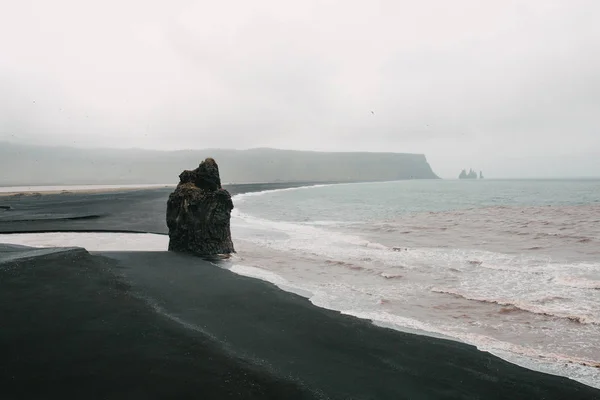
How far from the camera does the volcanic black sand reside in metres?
6.20

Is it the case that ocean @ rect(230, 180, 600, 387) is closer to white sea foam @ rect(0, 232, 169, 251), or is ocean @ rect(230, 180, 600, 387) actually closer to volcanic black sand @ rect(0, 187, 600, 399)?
volcanic black sand @ rect(0, 187, 600, 399)

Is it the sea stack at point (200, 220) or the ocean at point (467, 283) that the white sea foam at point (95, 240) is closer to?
the sea stack at point (200, 220)

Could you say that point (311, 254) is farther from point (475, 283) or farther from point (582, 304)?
point (582, 304)

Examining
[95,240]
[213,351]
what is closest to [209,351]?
[213,351]

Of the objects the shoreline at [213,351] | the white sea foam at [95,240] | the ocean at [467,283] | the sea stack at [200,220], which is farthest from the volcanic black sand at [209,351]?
the white sea foam at [95,240]

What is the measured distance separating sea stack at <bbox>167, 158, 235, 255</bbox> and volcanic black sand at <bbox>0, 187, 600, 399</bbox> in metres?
6.76

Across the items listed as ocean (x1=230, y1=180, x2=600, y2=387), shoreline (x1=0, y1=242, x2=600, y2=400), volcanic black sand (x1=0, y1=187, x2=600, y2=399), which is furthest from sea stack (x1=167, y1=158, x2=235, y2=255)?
shoreline (x1=0, y1=242, x2=600, y2=400)

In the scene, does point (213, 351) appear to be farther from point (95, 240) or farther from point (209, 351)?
point (95, 240)

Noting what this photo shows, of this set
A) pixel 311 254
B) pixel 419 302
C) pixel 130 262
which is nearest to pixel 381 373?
pixel 419 302

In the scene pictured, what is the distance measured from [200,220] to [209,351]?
11.9m

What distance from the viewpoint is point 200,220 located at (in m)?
18.7

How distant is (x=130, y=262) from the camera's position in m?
15.2

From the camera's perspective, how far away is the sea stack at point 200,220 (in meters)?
18.6

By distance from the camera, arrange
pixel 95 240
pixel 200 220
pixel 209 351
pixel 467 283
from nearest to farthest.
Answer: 1. pixel 209 351
2. pixel 467 283
3. pixel 200 220
4. pixel 95 240
